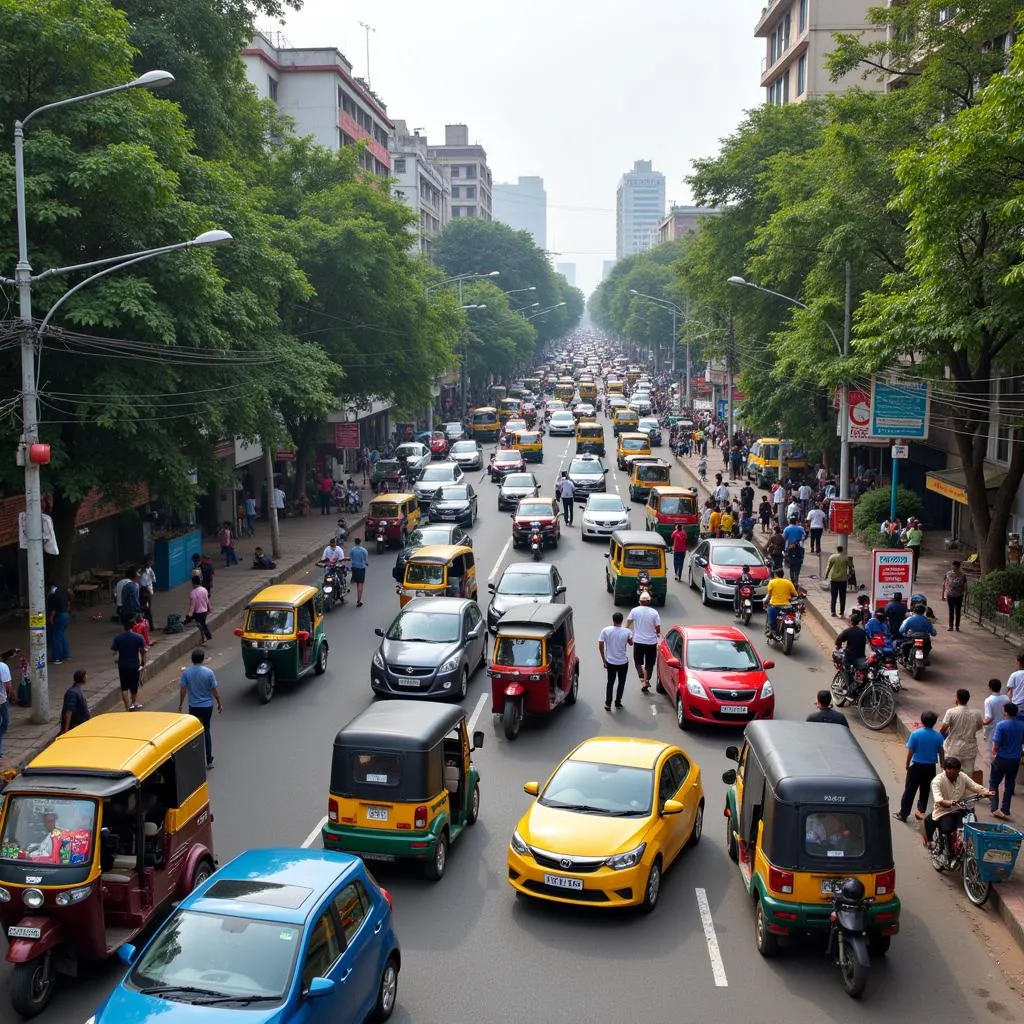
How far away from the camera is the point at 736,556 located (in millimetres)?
28766

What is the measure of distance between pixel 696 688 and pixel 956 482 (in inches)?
730

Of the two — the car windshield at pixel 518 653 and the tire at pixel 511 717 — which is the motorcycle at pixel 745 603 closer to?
the car windshield at pixel 518 653

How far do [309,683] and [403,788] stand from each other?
9820mm

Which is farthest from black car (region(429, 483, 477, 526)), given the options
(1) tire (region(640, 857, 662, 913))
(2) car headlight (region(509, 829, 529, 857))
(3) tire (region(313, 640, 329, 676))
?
(1) tire (region(640, 857, 662, 913))

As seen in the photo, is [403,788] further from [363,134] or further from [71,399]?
[363,134]

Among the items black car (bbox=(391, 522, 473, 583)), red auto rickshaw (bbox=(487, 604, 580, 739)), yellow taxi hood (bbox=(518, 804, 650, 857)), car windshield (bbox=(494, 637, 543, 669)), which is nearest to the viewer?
yellow taxi hood (bbox=(518, 804, 650, 857))

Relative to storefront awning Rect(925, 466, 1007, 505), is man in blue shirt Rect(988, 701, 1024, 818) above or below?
below

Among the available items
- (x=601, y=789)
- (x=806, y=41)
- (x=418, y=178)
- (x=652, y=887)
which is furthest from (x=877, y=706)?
(x=418, y=178)

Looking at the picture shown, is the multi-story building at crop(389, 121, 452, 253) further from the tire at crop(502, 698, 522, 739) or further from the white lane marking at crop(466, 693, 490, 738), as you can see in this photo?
the tire at crop(502, 698, 522, 739)

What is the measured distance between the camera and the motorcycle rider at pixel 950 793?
12.8m

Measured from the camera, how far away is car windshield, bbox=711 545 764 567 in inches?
1122

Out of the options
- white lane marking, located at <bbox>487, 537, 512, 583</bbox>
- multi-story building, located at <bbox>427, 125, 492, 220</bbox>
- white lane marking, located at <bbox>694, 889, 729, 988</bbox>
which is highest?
multi-story building, located at <bbox>427, 125, 492, 220</bbox>

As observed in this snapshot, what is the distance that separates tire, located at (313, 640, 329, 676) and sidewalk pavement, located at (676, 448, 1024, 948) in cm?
908

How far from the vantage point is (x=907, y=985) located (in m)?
10.6
